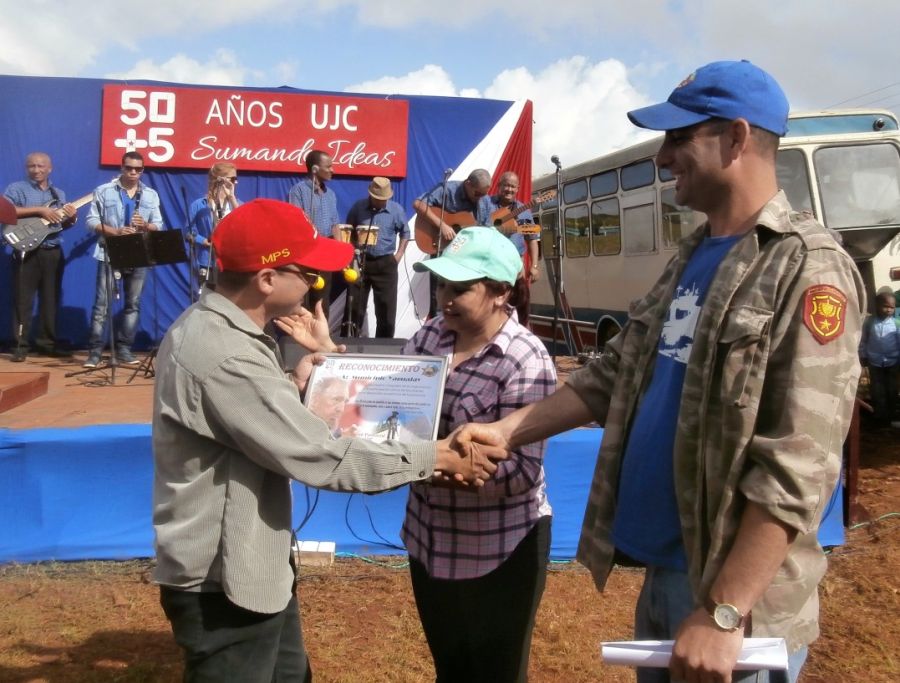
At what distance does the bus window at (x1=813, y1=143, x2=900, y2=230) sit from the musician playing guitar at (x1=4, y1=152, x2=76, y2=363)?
28.6ft

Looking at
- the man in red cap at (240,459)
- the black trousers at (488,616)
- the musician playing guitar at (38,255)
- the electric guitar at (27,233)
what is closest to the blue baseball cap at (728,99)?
the man in red cap at (240,459)

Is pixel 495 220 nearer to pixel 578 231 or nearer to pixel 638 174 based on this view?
pixel 638 174

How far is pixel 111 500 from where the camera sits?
198 inches

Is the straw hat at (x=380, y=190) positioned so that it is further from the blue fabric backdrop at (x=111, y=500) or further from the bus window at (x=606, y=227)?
the blue fabric backdrop at (x=111, y=500)

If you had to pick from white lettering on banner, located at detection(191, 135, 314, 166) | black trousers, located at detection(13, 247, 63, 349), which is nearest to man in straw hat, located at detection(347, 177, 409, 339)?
white lettering on banner, located at detection(191, 135, 314, 166)

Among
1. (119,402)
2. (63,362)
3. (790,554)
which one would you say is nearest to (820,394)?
(790,554)

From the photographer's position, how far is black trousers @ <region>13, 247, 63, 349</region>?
31.8 feet

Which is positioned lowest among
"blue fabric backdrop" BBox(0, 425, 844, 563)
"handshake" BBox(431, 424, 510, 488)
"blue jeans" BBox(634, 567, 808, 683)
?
"blue fabric backdrop" BBox(0, 425, 844, 563)

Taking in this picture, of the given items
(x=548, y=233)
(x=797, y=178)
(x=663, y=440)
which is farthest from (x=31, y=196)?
(x=663, y=440)

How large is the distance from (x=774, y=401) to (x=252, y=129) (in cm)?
1046

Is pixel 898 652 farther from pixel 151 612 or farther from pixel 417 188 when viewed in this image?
pixel 417 188

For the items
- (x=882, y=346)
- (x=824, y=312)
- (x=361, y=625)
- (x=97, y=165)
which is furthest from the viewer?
(x=97, y=165)

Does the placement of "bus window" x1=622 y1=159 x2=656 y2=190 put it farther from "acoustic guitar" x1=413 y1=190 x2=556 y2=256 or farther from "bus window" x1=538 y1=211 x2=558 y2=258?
"bus window" x1=538 y1=211 x2=558 y2=258

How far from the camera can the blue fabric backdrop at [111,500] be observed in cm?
485
